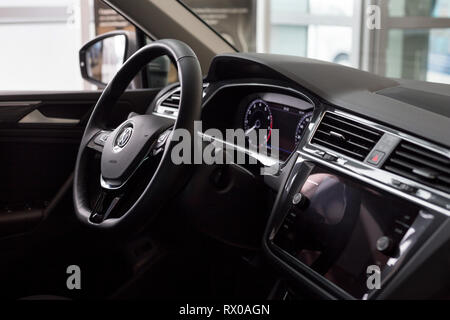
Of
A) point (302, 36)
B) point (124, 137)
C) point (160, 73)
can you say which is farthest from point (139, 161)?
point (302, 36)

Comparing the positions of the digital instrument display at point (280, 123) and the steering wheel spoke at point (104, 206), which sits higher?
the digital instrument display at point (280, 123)

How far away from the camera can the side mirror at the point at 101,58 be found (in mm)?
2041

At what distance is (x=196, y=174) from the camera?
1.16 m

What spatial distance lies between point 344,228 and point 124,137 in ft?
1.72

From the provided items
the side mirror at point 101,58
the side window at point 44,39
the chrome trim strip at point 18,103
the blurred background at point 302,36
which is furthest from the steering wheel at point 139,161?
the blurred background at point 302,36

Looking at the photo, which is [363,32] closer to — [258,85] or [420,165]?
[258,85]

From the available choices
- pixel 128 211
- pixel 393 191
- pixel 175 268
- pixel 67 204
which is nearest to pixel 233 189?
pixel 128 211

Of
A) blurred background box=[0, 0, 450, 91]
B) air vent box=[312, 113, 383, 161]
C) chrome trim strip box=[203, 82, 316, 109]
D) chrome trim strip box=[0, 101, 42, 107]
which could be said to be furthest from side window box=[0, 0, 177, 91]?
air vent box=[312, 113, 383, 161]

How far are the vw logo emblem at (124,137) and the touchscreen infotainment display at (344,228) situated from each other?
40 cm

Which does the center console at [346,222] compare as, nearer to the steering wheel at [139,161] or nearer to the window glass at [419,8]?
the steering wheel at [139,161]

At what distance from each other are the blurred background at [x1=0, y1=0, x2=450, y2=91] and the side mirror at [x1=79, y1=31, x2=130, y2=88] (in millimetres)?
1915
